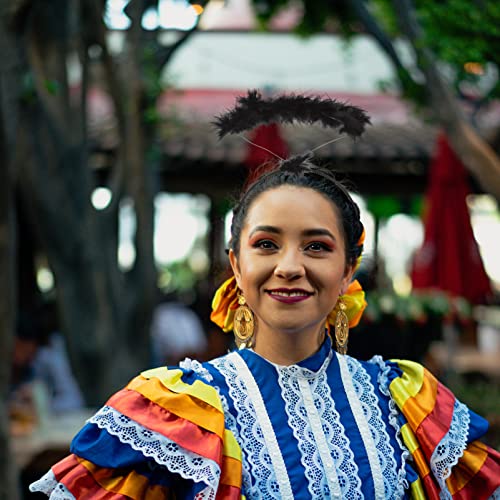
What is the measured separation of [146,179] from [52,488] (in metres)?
4.00

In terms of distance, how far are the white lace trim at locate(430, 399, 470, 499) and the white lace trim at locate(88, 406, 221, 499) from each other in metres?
0.54

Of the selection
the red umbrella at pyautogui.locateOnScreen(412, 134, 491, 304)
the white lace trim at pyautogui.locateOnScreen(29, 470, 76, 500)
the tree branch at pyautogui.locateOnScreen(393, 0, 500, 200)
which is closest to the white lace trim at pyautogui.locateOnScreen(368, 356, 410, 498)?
the white lace trim at pyautogui.locateOnScreen(29, 470, 76, 500)

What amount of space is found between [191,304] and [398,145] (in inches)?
126

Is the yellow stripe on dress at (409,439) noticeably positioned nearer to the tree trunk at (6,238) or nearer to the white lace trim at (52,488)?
the white lace trim at (52,488)

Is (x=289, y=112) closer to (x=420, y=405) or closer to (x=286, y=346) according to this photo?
(x=286, y=346)

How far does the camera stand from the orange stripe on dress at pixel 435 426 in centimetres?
206

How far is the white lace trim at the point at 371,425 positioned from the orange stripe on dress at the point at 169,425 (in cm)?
37

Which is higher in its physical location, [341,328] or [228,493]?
[341,328]

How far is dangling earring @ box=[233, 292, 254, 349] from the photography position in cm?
215

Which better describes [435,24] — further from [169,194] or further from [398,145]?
[169,194]

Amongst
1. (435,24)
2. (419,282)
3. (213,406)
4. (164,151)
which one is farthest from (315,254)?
(164,151)

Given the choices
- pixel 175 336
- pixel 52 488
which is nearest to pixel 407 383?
pixel 52 488

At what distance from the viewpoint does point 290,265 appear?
1.97 meters

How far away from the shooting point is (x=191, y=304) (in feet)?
35.4
